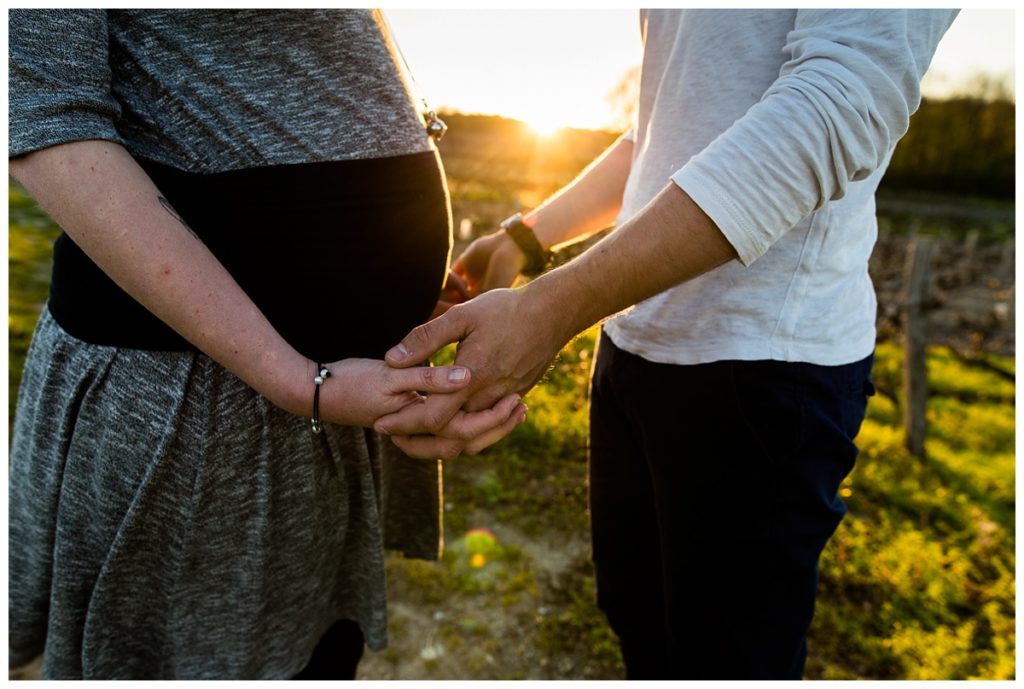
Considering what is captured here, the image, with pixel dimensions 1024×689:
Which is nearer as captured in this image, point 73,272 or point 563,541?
point 73,272

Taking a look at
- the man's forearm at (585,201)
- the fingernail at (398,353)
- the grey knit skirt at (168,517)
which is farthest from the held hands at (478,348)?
the man's forearm at (585,201)

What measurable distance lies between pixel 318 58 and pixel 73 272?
2.11 feet

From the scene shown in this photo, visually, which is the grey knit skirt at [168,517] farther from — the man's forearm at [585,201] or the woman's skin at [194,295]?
the man's forearm at [585,201]

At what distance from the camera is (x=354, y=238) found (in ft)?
4.17

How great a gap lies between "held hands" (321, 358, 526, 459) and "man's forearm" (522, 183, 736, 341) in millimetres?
219

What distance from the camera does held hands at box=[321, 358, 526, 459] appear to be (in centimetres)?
114

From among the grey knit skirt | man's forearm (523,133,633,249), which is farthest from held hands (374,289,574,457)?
man's forearm (523,133,633,249)

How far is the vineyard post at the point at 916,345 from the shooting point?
5738 mm

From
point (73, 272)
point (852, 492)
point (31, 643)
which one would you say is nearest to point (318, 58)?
point (73, 272)

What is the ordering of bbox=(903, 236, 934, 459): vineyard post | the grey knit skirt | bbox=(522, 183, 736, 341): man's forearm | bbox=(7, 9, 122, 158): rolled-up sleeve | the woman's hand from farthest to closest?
1. bbox=(903, 236, 934, 459): vineyard post
2. the woman's hand
3. the grey knit skirt
4. bbox=(522, 183, 736, 341): man's forearm
5. bbox=(7, 9, 122, 158): rolled-up sleeve

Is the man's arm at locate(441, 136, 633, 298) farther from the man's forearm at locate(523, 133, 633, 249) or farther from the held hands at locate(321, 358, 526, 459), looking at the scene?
the held hands at locate(321, 358, 526, 459)

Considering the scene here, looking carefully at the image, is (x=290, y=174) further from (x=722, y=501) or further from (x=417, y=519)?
(x=722, y=501)

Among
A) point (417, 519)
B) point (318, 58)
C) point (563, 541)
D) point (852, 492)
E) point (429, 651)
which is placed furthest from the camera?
point (852, 492)

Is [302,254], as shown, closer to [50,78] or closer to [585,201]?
[50,78]
